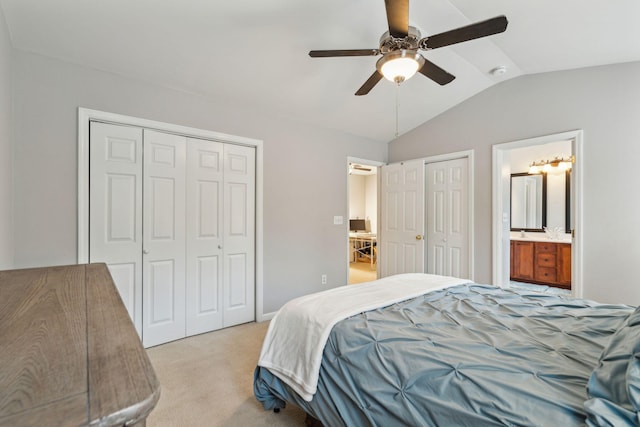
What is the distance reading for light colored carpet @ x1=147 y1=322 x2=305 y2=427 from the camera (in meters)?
1.81

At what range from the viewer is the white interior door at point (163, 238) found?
8.99 ft

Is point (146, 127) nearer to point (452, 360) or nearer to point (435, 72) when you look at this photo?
point (435, 72)

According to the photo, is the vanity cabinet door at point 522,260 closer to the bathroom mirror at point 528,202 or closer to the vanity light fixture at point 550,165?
the bathroom mirror at point 528,202

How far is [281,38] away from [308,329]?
223 centimetres

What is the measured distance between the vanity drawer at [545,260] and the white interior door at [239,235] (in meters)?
4.61

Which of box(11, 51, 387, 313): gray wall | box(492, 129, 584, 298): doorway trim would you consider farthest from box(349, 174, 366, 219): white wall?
box(492, 129, 584, 298): doorway trim

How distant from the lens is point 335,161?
410 cm

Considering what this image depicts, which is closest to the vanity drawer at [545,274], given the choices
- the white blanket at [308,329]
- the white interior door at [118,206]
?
the white blanket at [308,329]

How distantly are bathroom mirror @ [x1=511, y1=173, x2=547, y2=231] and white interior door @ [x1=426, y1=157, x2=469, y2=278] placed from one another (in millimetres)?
2399

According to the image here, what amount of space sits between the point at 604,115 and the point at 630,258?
4.53 ft

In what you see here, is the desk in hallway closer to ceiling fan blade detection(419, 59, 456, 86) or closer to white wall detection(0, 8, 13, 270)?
ceiling fan blade detection(419, 59, 456, 86)

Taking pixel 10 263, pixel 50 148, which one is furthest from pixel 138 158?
pixel 10 263

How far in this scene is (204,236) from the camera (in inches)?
121

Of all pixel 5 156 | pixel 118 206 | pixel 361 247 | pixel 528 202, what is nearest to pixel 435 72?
pixel 118 206
